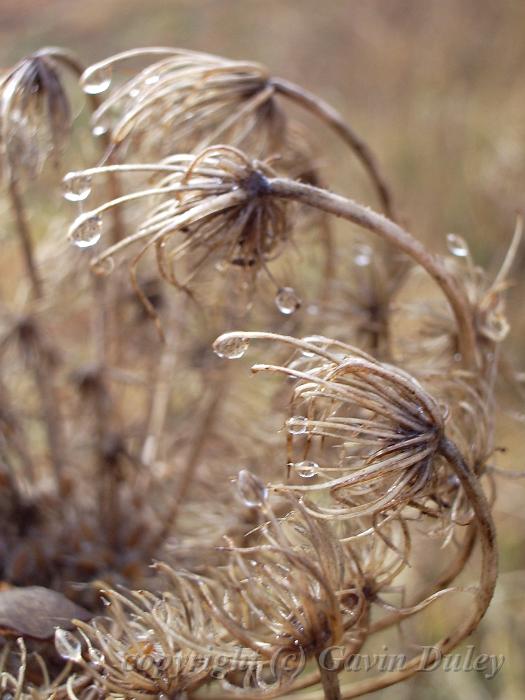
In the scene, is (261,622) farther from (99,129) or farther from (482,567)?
(99,129)

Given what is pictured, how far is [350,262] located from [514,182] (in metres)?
2.40

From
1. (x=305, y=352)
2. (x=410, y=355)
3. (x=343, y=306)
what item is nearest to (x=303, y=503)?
(x=305, y=352)

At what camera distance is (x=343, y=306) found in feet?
4.27

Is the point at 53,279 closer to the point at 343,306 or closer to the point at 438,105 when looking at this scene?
the point at 343,306

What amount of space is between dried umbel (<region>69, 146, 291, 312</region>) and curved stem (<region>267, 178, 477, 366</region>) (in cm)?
3

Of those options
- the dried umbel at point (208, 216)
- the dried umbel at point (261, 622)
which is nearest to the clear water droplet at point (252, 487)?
the dried umbel at point (261, 622)

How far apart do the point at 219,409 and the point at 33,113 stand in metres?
0.63

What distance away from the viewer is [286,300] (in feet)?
3.27

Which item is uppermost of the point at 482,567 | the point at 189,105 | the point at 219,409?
the point at 189,105

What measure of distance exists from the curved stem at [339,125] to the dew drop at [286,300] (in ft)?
0.93

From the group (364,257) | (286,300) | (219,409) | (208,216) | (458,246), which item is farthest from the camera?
(219,409)

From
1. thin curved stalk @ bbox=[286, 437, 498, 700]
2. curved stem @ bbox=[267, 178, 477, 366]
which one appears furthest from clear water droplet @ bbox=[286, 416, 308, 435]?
curved stem @ bbox=[267, 178, 477, 366]

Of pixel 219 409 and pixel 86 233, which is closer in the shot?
pixel 86 233

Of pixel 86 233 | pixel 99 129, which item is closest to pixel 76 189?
pixel 86 233
